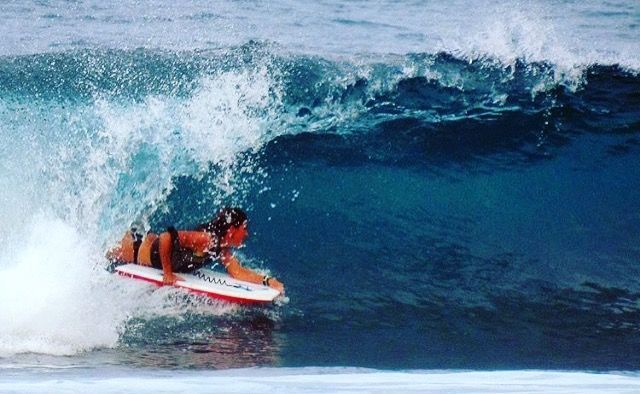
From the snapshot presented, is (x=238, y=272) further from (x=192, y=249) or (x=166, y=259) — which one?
(x=166, y=259)

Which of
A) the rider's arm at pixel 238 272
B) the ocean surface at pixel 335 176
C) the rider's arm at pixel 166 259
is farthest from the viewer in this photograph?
the rider's arm at pixel 238 272

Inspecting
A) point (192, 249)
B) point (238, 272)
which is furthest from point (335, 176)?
point (192, 249)

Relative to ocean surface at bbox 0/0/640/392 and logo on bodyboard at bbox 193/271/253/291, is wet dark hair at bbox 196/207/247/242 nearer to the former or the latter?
logo on bodyboard at bbox 193/271/253/291

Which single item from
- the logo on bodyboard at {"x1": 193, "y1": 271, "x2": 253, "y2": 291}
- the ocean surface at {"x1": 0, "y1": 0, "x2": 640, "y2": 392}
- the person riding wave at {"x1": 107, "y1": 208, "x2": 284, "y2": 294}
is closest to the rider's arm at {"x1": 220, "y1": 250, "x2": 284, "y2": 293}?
the person riding wave at {"x1": 107, "y1": 208, "x2": 284, "y2": 294}

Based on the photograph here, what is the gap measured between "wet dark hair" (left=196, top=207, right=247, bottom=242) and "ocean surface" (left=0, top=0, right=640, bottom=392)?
1.16 ft

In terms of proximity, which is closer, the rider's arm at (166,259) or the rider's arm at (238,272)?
the rider's arm at (166,259)

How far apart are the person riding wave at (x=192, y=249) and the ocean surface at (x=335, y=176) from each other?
0.46 feet

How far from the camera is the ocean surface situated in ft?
12.4

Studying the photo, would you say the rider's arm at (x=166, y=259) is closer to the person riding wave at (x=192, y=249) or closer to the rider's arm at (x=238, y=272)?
the person riding wave at (x=192, y=249)

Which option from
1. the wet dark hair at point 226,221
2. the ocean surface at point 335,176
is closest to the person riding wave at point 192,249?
the wet dark hair at point 226,221

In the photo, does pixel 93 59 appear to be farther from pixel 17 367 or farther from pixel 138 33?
pixel 17 367

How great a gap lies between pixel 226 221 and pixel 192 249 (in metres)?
0.26

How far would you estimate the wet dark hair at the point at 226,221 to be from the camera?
13.1 feet

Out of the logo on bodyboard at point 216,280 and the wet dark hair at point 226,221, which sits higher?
the wet dark hair at point 226,221
